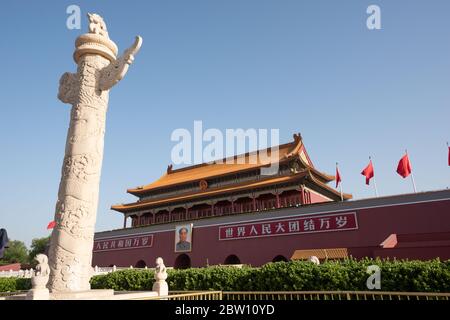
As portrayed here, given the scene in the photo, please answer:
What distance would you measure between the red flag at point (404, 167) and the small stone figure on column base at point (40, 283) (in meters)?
15.7

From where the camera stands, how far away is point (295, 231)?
16891 millimetres

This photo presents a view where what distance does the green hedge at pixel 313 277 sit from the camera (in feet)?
24.1

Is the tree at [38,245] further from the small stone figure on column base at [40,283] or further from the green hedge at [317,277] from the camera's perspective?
the small stone figure on column base at [40,283]

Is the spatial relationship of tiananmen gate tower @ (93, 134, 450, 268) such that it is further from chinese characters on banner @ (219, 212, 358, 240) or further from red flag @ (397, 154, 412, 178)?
red flag @ (397, 154, 412, 178)

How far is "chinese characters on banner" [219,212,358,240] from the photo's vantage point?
51.1 ft

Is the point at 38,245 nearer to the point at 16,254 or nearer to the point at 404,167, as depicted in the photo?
the point at 16,254

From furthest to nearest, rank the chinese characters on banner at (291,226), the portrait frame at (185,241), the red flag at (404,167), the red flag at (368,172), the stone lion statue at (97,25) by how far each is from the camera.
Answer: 1. the portrait frame at (185,241)
2. the red flag at (368,172)
3. the red flag at (404,167)
4. the chinese characters on banner at (291,226)
5. the stone lion statue at (97,25)

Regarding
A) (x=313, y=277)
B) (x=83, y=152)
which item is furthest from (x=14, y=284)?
(x=313, y=277)

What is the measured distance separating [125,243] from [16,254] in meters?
41.9

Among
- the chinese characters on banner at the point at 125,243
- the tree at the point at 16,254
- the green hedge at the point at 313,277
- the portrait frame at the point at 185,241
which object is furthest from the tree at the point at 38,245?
the green hedge at the point at 313,277

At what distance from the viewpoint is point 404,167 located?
1586 cm

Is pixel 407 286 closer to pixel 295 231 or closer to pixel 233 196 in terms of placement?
pixel 295 231
